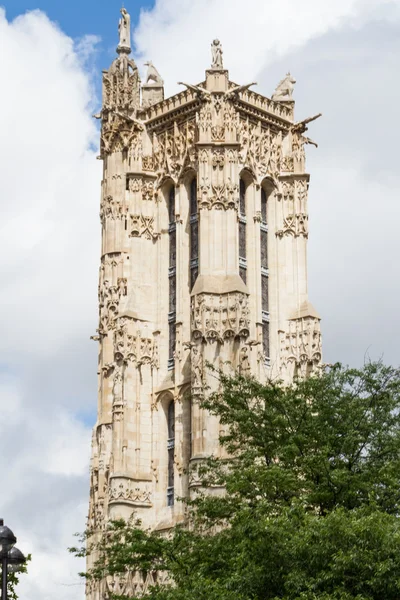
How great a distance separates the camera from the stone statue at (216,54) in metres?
60.8

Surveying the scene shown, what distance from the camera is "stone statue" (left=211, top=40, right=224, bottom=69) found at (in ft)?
199

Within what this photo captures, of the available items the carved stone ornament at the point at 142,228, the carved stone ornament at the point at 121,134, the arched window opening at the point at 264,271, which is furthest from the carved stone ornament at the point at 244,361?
the carved stone ornament at the point at 121,134

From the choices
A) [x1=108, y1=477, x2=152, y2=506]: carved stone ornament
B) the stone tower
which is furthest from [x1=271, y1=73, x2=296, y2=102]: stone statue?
[x1=108, y1=477, x2=152, y2=506]: carved stone ornament

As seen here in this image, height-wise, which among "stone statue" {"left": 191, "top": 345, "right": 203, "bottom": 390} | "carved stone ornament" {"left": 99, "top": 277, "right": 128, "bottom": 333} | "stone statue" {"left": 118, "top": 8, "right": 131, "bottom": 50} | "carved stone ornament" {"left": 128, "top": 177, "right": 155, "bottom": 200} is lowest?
"stone statue" {"left": 191, "top": 345, "right": 203, "bottom": 390}

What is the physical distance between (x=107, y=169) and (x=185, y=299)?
25.5 feet

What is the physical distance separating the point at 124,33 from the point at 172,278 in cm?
1239

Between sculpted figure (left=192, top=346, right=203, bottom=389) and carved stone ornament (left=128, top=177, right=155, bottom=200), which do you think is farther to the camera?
carved stone ornament (left=128, top=177, right=155, bottom=200)

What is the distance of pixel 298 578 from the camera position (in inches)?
1200

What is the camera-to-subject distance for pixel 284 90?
65438 millimetres

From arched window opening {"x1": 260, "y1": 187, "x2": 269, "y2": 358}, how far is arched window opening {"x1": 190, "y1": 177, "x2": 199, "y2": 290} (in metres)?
3.15

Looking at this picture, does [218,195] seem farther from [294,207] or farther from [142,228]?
[294,207]

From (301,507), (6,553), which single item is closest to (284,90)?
(301,507)

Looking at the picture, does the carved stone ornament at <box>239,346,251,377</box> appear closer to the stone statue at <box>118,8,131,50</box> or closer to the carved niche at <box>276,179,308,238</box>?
the carved niche at <box>276,179,308,238</box>

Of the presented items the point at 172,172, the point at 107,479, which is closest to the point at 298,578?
the point at 107,479
